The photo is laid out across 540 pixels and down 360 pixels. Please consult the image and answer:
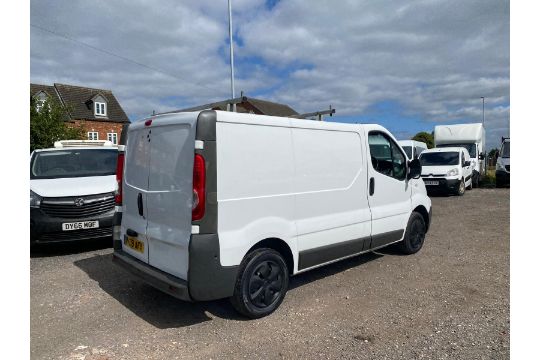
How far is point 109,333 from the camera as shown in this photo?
139 inches

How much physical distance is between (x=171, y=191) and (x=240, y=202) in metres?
0.67

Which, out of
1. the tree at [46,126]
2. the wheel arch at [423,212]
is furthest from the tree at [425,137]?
the wheel arch at [423,212]

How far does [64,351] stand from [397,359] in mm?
2813

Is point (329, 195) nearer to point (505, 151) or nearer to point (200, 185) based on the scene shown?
point (200, 185)

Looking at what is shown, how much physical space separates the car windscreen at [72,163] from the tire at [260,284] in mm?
4595

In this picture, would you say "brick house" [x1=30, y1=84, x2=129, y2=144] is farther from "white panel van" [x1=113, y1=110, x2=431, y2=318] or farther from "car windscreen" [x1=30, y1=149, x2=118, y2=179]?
"white panel van" [x1=113, y1=110, x2=431, y2=318]

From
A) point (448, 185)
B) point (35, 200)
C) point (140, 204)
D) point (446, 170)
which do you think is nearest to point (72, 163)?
point (35, 200)

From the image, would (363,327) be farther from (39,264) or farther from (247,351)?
(39,264)

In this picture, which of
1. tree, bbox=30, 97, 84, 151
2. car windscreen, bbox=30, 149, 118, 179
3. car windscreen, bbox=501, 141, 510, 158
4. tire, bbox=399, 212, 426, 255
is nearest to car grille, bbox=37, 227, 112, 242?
car windscreen, bbox=30, 149, 118, 179

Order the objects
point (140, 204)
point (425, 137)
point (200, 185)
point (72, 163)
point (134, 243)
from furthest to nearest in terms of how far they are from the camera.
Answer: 1. point (425, 137)
2. point (72, 163)
3. point (134, 243)
4. point (140, 204)
5. point (200, 185)

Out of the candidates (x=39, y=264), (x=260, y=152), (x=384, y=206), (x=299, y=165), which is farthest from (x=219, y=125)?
(x=39, y=264)

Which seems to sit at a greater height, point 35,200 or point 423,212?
point 35,200

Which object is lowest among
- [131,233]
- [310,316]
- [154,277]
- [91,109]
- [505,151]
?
[310,316]

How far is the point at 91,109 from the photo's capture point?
115ft
